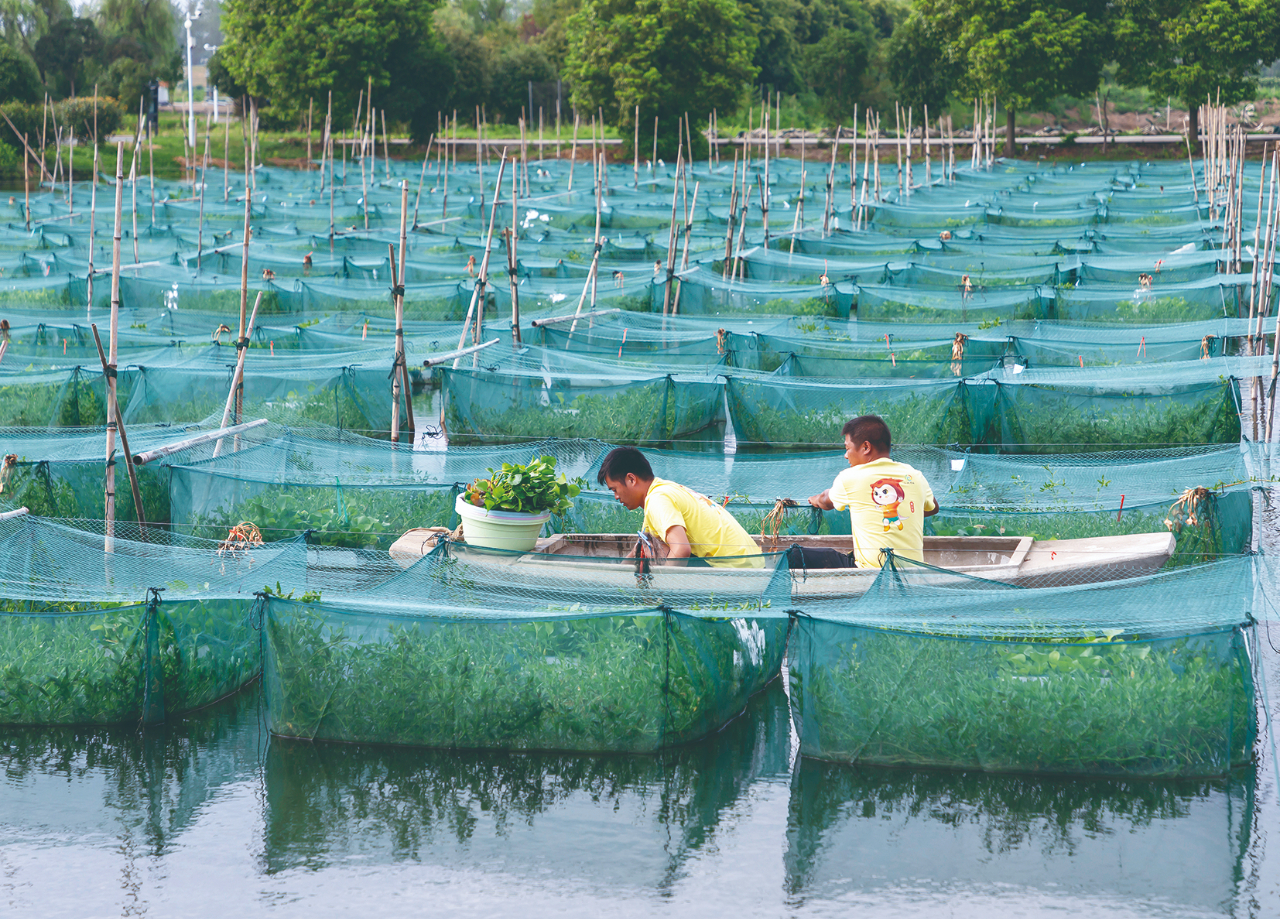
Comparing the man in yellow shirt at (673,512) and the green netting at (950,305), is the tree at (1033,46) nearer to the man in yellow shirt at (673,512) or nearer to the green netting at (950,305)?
the green netting at (950,305)

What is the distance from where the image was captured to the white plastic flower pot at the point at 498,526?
8.34 metres

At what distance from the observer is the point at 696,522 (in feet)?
25.6

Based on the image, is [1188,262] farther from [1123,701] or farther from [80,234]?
[80,234]

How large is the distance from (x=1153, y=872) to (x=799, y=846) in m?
1.55

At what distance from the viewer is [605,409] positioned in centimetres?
1382

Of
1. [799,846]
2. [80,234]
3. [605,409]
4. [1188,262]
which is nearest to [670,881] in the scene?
[799,846]

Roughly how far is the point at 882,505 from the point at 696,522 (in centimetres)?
107

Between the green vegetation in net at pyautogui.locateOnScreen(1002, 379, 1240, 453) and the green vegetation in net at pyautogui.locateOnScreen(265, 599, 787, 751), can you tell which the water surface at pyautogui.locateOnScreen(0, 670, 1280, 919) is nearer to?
the green vegetation in net at pyautogui.locateOnScreen(265, 599, 787, 751)

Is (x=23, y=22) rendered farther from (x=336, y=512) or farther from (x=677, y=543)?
(x=677, y=543)

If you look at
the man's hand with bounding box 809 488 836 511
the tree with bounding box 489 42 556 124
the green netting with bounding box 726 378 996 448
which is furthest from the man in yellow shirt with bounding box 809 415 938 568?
the tree with bounding box 489 42 556 124

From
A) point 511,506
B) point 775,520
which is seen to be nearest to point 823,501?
point 775,520

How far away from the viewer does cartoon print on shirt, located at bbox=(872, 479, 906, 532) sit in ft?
25.9

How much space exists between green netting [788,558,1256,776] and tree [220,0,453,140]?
44.1 m

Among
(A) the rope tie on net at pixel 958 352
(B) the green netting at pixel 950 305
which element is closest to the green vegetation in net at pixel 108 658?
(A) the rope tie on net at pixel 958 352
